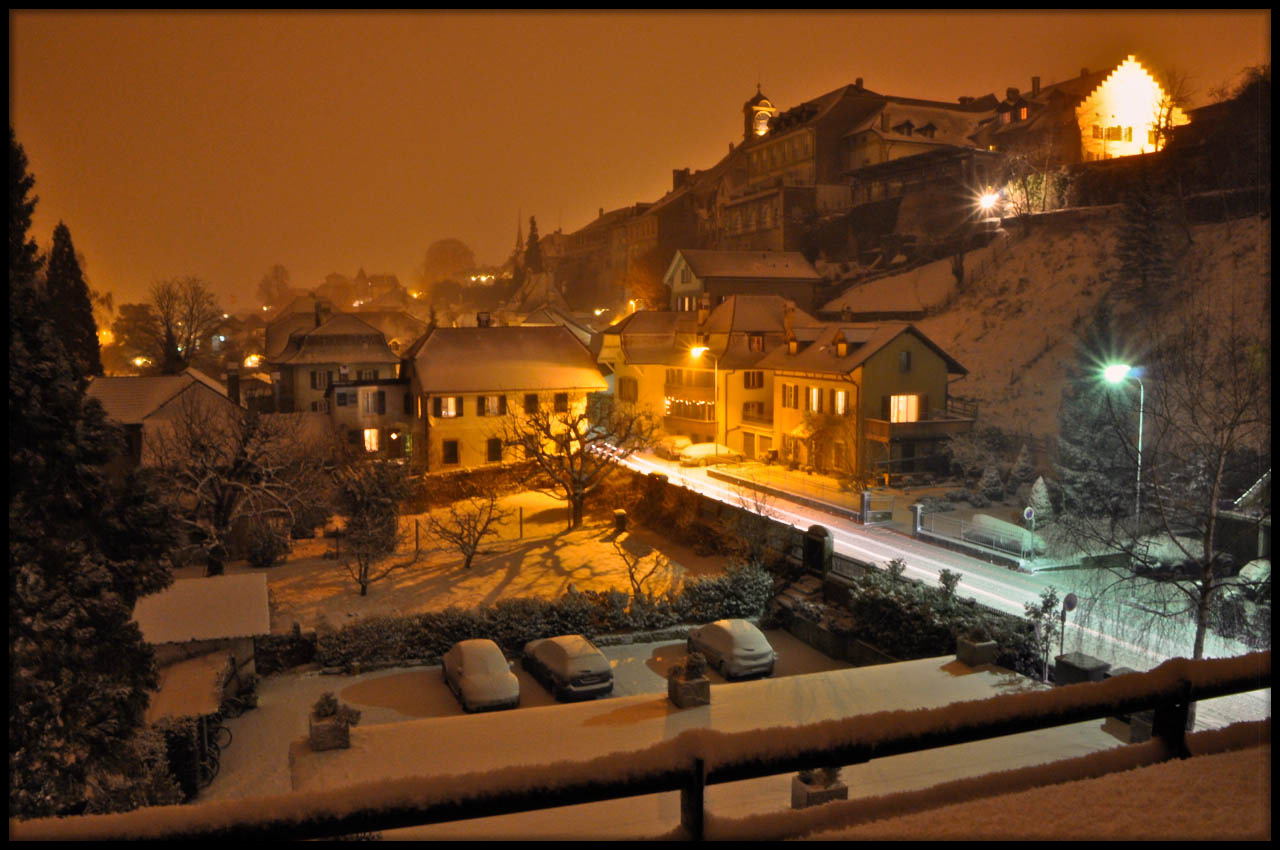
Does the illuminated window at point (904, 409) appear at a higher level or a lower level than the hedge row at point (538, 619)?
higher

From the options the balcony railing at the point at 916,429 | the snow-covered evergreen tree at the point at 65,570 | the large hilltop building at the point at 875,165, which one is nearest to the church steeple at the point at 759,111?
the large hilltop building at the point at 875,165

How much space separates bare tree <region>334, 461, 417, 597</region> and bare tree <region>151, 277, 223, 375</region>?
33.3 m

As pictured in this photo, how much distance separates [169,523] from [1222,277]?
39558 millimetres

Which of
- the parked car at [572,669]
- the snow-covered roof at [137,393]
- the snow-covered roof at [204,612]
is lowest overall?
the parked car at [572,669]

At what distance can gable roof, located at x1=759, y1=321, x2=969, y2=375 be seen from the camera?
37094 mm

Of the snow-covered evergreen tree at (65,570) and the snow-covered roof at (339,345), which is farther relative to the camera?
the snow-covered roof at (339,345)

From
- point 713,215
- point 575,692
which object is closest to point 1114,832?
point 575,692

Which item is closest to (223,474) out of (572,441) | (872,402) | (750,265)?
(572,441)

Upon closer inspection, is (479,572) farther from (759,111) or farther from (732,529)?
(759,111)

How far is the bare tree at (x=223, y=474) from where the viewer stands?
26.4 meters

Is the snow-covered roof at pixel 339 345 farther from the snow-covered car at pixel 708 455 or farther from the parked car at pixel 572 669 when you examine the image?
the parked car at pixel 572 669

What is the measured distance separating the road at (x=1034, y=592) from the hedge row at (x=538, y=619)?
380 centimetres

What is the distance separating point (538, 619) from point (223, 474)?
11.4m

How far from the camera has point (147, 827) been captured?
2.69 meters
